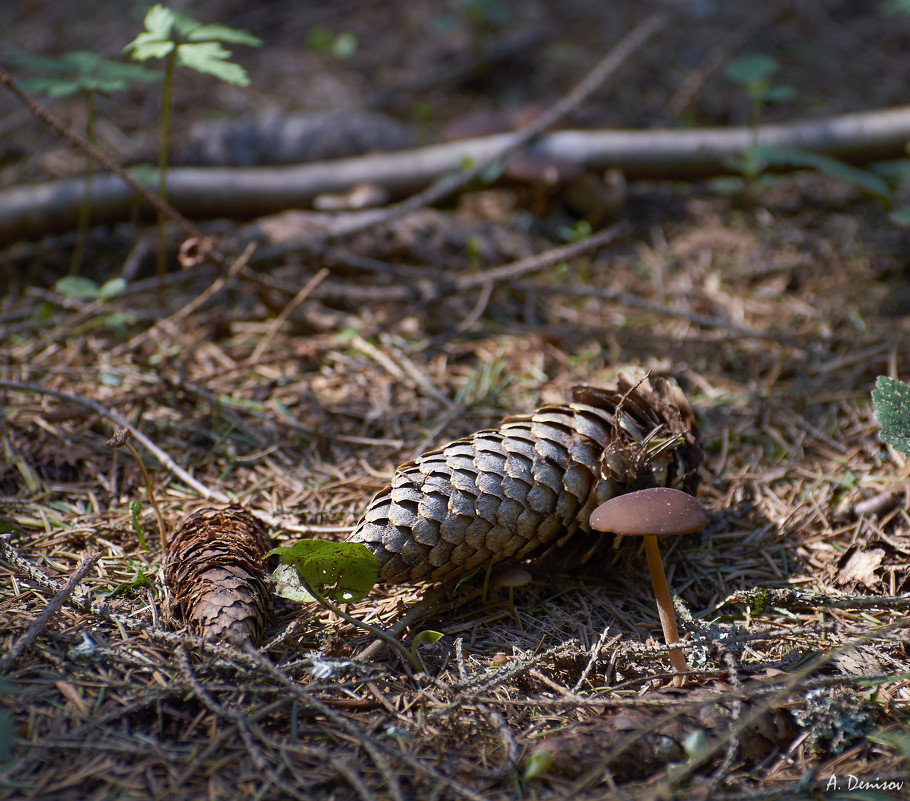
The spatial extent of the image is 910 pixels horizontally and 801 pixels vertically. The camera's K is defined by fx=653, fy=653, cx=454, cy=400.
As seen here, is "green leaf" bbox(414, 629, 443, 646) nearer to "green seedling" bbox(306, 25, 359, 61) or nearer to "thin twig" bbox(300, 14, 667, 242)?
"thin twig" bbox(300, 14, 667, 242)

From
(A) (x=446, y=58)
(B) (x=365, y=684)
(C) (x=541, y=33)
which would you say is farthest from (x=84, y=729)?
(C) (x=541, y=33)

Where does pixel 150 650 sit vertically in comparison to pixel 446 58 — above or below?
below

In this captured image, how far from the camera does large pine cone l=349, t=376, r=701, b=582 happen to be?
1812 mm

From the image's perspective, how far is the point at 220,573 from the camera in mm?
1749

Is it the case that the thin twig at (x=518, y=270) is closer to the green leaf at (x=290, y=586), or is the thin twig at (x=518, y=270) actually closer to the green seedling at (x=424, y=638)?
the green leaf at (x=290, y=586)

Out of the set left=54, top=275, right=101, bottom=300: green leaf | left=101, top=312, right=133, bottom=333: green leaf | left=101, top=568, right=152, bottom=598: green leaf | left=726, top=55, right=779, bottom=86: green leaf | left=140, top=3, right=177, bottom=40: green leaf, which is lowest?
left=101, top=568, right=152, bottom=598: green leaf

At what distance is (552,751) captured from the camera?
1.41 metres

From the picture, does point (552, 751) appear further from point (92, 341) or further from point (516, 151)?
point (516, 151)

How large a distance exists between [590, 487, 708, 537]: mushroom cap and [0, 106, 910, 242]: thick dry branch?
2.86 meters

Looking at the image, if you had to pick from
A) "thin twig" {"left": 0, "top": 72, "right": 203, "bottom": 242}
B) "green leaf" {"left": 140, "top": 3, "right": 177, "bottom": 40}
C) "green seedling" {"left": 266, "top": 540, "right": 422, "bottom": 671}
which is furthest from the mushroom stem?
"green leaf" {"left": 140, "top": 3, "right": 177, "bottom": 40}

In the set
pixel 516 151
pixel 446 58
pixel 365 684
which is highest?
pixel 446 58

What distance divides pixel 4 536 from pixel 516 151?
133 inches

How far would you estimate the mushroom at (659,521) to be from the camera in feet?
5.06

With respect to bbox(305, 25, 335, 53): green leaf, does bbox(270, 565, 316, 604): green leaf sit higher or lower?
lower
